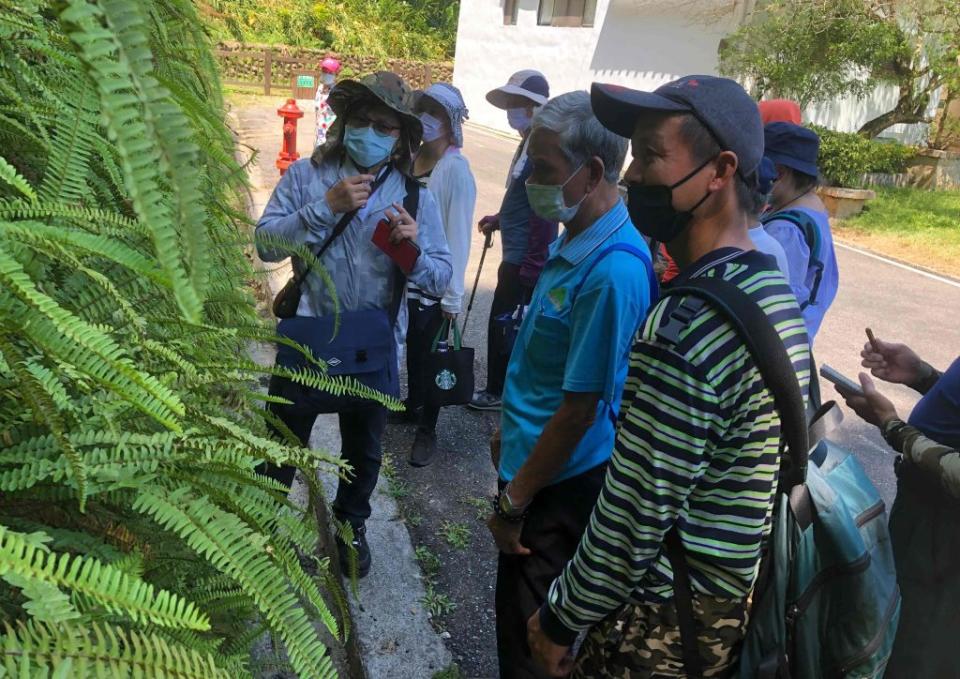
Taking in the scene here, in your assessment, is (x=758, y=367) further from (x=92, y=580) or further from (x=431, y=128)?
(x=431, y=128)

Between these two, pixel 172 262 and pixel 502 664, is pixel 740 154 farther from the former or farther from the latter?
pixel 502 664

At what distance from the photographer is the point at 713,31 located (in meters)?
17.9

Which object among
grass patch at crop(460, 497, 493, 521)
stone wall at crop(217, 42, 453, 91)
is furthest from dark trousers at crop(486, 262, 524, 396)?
stone wall at crop(217, 42, 453, 91)

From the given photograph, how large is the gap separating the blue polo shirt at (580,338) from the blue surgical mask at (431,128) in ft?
6.91

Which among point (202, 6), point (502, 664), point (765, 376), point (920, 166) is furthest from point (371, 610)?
point (920, 166)

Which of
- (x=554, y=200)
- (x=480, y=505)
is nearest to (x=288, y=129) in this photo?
(x=480, y=505)

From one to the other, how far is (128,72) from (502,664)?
2.11 m

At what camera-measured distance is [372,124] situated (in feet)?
9.01

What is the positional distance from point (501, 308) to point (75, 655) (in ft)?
13.8

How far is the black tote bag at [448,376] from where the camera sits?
405 centimetres

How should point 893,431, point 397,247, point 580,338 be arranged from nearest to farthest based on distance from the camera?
point 580,338 < point 893,431 < point 397,247

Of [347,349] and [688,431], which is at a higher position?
[688,431]

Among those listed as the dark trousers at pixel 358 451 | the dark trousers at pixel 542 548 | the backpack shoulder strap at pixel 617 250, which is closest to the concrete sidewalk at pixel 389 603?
the dark trousers at pixel 358 451

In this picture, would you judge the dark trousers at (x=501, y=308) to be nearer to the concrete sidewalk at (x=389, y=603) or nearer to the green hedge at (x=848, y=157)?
the concrete sidewalk at (x=389, y=603)
